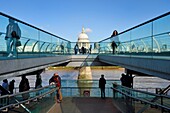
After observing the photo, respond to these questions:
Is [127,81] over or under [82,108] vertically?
over

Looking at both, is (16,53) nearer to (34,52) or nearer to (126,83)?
(34,52)

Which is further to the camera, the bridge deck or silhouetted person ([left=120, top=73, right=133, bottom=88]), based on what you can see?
silhouetted person ([left=120, top=73, right=133, bottom=88])

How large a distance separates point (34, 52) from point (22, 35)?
5.14 feet

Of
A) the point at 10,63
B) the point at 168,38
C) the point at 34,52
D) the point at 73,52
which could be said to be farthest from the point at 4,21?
the point at 73,52

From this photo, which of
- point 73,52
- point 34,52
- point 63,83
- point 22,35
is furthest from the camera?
point 73,52

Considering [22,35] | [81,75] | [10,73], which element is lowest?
[81,75]

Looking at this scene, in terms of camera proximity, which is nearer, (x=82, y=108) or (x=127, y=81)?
(x=82, y=108)

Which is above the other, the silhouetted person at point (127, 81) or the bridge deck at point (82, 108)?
the silhouetted person at point (127, 81)

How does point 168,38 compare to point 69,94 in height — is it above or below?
above

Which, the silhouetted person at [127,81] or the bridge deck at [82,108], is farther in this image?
the silhouetted person at [127,81]

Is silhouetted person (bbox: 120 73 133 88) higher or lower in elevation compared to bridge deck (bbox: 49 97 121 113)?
higher

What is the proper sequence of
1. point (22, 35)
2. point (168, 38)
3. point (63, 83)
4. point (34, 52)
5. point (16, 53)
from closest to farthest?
point (168, 38) < point (16, 53) < point (22, 35) < point (34, 52) < point (63, 83)

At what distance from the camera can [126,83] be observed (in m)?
13.9

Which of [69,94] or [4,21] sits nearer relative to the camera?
[4,21]
